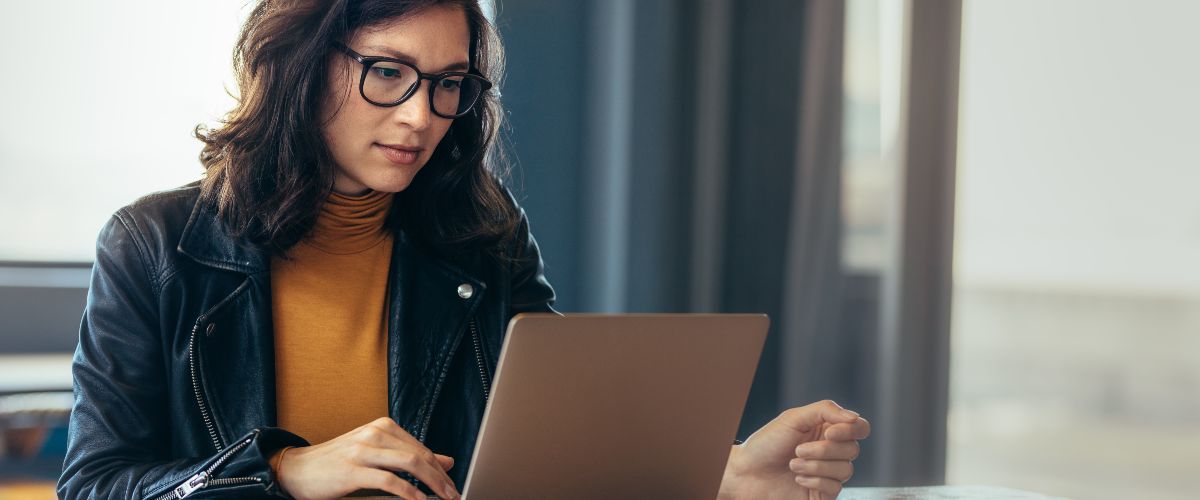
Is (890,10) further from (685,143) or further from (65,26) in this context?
(65,26)

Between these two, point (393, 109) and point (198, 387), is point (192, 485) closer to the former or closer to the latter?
point (198, 387)

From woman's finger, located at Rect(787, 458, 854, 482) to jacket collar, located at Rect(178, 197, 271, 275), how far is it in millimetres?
745

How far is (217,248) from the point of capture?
143 centimetres

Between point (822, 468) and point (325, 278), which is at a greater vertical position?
point (325, 278)

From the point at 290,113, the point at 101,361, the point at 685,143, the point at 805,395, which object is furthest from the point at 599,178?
the point at 101,361

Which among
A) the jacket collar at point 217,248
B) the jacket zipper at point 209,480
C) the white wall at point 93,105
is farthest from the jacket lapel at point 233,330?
→ the white wall at point 93,105

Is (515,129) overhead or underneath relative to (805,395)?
overhead

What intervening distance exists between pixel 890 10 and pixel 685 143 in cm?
65

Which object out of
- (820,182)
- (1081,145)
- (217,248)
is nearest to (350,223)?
(217,248)

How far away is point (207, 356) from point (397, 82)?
1.44 feet

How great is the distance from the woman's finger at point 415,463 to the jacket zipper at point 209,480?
0.15 meters

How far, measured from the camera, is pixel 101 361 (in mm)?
1273

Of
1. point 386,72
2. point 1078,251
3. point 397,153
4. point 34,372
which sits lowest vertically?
point 34,372

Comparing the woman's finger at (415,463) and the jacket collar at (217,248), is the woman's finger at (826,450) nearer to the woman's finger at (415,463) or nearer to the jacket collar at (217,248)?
the woman's finger at (415,463)
